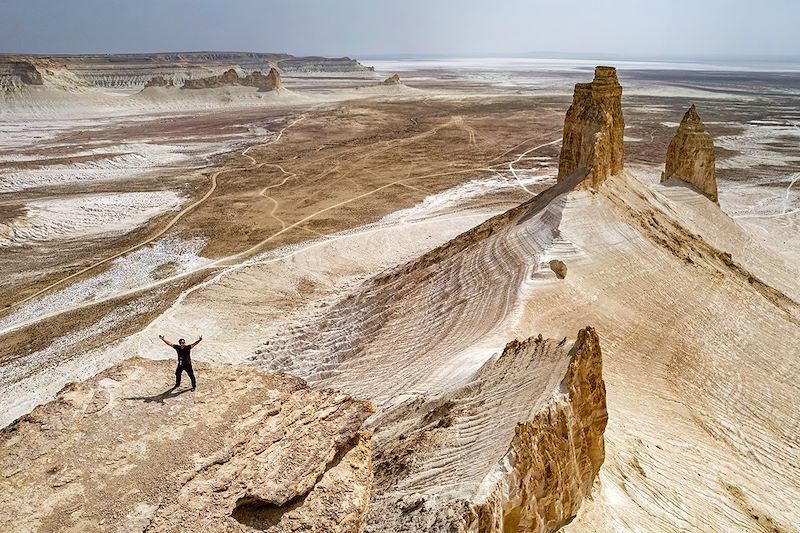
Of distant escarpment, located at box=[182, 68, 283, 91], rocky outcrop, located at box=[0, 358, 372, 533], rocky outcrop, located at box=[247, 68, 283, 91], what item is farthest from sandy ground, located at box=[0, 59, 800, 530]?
rocky outcrop, located at box=[247, 68, 283, 91]

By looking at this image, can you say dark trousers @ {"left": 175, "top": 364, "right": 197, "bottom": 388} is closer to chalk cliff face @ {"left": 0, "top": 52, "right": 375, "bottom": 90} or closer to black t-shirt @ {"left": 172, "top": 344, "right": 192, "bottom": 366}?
black t-shirt @ {"left": 172, "top": 344, "right": 192, "bottom": 366}

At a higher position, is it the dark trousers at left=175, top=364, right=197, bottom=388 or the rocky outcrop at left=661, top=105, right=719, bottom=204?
the rocky outcrop at left=661, top=105, right=719, bottom=204

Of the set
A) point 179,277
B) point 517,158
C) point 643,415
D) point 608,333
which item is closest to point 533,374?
point 643,415

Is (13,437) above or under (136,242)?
above

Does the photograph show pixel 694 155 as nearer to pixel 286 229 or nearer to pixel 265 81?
pixel 286 229

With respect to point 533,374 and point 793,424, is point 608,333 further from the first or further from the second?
point 533,374

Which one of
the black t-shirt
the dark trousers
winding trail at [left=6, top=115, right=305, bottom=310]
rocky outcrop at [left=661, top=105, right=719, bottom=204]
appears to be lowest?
winding trail at [left=6, top=115, right=305, bottom=310]
